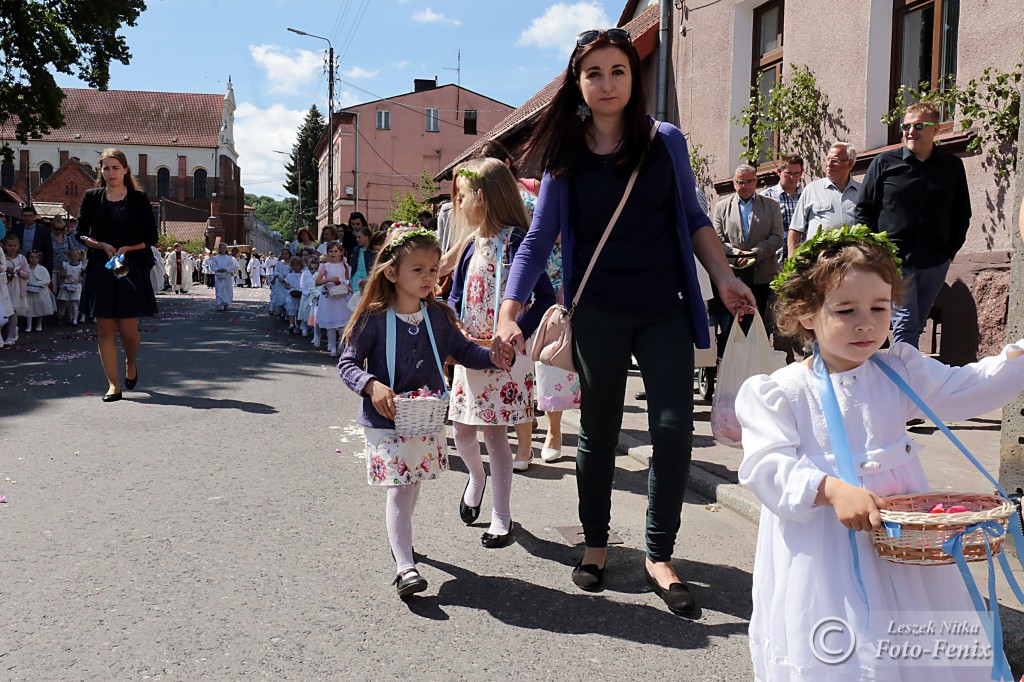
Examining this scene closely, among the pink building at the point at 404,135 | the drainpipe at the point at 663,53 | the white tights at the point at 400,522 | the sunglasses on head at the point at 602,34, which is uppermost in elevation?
the pink building at the point at 404,135

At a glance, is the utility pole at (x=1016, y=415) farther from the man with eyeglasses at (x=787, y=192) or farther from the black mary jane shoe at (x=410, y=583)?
the man with eyeglasses at (x=787, y=192)

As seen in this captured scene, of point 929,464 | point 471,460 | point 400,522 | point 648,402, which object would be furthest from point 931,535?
point 929,464

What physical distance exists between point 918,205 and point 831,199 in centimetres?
99

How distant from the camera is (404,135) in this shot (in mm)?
64750

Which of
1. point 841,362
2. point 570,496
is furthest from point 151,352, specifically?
point 841,362

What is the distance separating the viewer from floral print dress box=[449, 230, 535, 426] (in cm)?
482

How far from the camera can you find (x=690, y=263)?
3.81 metres

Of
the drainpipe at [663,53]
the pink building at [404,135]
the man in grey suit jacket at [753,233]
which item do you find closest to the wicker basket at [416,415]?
the man in grey suit jacket at [753,233]

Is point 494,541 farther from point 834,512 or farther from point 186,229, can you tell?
point 186,229

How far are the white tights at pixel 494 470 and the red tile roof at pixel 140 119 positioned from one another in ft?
313

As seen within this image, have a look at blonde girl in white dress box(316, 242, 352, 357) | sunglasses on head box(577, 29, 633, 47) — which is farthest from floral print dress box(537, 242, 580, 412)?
blonde girl in white dress box(316, 242, 352, 357)

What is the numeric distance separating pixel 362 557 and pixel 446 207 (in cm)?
429

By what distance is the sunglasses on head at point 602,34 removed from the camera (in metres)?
3.83

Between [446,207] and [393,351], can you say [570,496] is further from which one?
[446,207]
